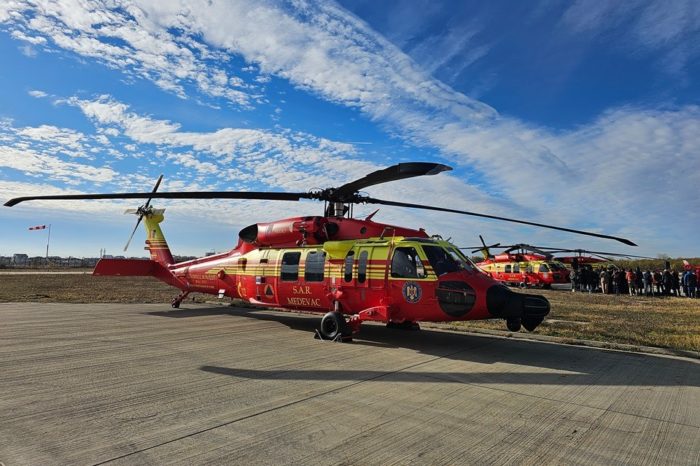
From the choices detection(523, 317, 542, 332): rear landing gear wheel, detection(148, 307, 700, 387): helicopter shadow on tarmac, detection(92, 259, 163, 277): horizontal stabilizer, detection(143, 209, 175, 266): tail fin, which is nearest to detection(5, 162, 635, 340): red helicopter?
detection(523, 317, 542, 332): rear landing gear wheel

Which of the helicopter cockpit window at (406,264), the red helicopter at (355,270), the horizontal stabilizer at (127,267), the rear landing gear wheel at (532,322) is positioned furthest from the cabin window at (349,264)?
the horizontal stabilizer at (127,267)

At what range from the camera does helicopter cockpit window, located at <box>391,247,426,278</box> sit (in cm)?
895

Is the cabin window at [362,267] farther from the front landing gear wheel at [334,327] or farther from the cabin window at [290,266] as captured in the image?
the cabin window at [290,266]

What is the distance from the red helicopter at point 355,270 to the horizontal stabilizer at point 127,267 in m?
3.52

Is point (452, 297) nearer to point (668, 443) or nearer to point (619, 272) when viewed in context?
point (668, 443)

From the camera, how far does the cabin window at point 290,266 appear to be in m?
11.2

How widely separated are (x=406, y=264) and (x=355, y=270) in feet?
4.28

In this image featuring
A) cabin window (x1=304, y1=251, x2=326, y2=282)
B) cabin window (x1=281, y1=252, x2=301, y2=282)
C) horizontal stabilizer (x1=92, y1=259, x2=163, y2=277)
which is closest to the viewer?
cabin window (x1=304, y1=251, x2=326, y2=282)

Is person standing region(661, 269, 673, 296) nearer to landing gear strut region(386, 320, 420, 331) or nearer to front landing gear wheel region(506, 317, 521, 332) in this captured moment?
landing gear strut region(386, 320, 420, 331)

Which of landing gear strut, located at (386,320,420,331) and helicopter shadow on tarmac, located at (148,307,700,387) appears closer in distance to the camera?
helicopter shadow on tarmac, located at (148,307,700,387)

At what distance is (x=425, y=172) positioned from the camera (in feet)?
25.5

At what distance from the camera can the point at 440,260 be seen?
8875 millimetres

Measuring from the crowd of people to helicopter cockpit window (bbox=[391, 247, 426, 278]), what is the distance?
2260 cm

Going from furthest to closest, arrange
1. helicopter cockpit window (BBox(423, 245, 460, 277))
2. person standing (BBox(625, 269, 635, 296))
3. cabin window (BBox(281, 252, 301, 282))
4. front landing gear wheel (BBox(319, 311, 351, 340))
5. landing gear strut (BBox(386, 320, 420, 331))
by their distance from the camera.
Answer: person standing (BBox(625, 269, 635, 296)) < cabin window (BBox(281, 252, 301, 282)) < landing gear strut (BBox(386, 320, 420, 331)) < front landing gear wheel (BBox(319, 311, 351, 340)) < helicopter cockpit window (BBox(423, 245, 460, 277))
